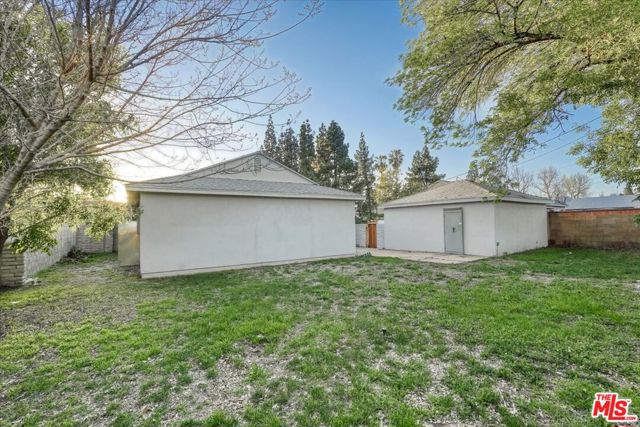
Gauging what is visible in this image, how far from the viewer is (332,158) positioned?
84.3ft

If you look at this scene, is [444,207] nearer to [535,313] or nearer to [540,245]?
[540,245]

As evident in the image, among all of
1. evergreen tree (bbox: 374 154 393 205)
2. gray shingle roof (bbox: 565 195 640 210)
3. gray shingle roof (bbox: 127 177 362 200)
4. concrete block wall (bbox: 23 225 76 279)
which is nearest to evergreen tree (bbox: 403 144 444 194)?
evergreen tree (bbox: 374 154 393 205)

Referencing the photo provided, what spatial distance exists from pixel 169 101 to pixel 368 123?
31.1ft

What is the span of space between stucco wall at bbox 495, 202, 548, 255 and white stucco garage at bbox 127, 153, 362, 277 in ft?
17.9

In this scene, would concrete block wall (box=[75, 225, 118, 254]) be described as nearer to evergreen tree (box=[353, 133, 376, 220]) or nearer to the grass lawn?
the grass lawn

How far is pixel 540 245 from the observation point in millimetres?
12688

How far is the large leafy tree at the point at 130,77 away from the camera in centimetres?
206

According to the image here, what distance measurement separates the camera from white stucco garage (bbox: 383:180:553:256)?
10.8 meters

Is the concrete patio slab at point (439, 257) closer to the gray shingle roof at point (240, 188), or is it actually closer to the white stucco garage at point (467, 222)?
the white stucco garage at point (467, 222)

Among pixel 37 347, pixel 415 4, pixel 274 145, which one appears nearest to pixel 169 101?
pixel 37 347

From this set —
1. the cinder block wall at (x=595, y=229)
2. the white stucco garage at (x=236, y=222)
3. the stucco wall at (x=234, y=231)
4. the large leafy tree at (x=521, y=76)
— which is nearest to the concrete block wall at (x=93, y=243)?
the white stucco garage at (x=236, y=222)

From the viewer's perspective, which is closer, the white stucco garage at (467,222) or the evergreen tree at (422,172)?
the white stucco garage at (467,222)

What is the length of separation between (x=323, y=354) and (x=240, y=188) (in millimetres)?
6524

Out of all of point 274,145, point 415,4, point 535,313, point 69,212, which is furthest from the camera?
point 274,145
